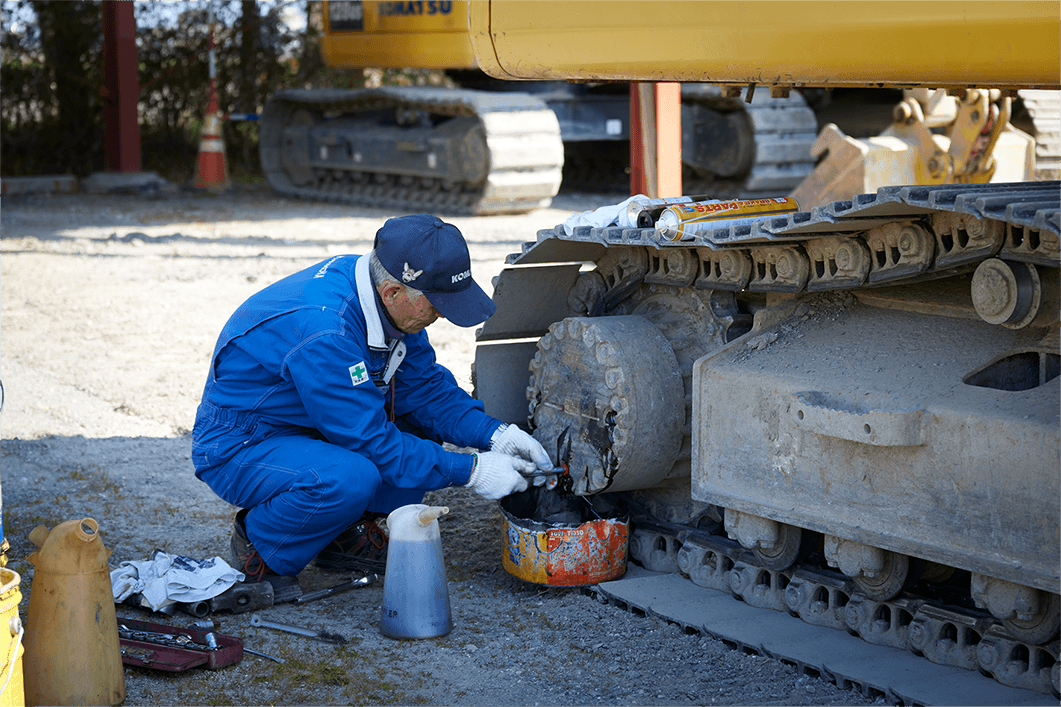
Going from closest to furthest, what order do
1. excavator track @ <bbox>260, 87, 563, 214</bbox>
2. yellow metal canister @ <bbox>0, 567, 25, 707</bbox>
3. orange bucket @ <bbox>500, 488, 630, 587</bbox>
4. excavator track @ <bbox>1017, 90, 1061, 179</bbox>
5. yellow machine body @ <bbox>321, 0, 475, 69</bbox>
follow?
yellow metal canister @ <bbox>0, 567, 25, 707</bbox>, orange bucket @ <bbox>500, 488, 630, 587</bbox>, yellow machine body @ <bbox>321, 0, 475, 69</bbox>, excavator track @ <bbox>1017, 90, 1061, 179</bbox>, excavator track @ <bbox>260, 87, 563, 214</bbox>

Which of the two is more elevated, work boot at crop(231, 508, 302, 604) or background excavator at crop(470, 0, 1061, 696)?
background excavator at crop(470, 0, 1061, 696)

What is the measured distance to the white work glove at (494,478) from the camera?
11.7 feet

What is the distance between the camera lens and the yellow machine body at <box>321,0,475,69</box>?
8547 mm

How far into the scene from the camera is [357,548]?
157 inches

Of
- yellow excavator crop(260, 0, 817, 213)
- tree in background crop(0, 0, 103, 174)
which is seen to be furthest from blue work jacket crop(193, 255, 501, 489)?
tree in background crop(0, 0, 103, 174)

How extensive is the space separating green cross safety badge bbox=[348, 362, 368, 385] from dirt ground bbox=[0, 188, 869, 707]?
685 millimetres

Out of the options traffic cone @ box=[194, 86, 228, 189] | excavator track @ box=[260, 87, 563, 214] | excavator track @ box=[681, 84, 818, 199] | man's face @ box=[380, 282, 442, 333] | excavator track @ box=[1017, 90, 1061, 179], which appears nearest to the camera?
man's face @ box=[380, 282, 442, 333]

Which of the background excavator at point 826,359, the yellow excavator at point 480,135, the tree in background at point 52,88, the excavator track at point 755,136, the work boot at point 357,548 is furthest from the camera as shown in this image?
the tree in background at point 52,88

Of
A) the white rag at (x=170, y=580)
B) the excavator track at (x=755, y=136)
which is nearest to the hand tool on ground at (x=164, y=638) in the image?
the white rag at (x=170, y=580)

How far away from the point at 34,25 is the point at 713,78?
14577mm

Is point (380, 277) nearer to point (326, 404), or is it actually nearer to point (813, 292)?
point (326, 404)

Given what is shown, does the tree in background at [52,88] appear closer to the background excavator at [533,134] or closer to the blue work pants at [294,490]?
the background excavator at [533,134]

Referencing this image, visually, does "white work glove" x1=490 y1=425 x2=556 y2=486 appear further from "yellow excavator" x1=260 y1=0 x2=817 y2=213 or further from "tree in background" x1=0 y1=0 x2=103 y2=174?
"tree in background" x1=0 y1=0 x2=103 y2=174

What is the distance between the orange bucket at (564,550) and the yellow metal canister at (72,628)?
1261 millimetres
